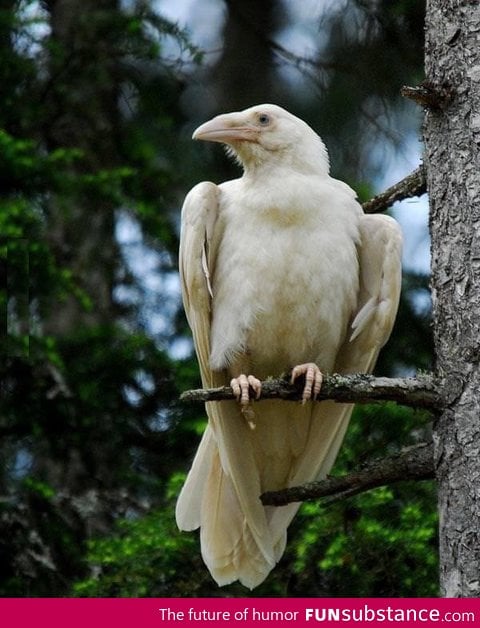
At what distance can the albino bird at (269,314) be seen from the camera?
225 inches

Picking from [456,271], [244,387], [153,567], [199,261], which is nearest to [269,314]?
[199,261]

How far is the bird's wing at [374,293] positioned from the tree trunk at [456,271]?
0.79 meters

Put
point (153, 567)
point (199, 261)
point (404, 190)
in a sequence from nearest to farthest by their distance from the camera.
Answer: point (404, 190), point (199, 261), point (153, 567)

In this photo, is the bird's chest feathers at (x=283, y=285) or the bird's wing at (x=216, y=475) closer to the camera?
the bird's chest feathers at (x=283, y=285)

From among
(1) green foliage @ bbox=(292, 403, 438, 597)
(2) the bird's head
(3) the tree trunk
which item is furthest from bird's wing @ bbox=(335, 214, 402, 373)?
(1) green foliage @ bbox=(292, 403, 438, 597)

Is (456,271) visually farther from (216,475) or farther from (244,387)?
(216,475)

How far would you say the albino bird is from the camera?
18.7ft

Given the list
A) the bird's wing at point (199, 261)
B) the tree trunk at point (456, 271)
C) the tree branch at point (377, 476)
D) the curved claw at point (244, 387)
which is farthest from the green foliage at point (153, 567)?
the tree trunk at point (456, 271)

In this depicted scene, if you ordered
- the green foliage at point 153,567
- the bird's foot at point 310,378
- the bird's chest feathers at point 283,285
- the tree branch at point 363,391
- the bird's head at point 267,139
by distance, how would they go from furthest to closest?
1. the green foliage at point 153,567
2. the bird's head at point 267,139
3. the bird's chest feathers at point 283,285
4. the bird's foot at point 310,378
5. the tree branch at point 363,391

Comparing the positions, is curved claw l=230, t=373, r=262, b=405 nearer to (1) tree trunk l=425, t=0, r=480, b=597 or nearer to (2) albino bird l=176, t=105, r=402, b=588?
(2) albino bird l=176, t=105, r=402, b=588

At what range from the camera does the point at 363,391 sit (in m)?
4.66

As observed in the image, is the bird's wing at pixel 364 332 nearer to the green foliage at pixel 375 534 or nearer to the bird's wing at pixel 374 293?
the bird's wing at pixel 374 293

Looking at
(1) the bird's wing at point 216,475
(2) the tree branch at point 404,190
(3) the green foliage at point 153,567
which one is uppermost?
(2) the tree branch at point 404,190

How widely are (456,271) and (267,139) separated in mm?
1566
